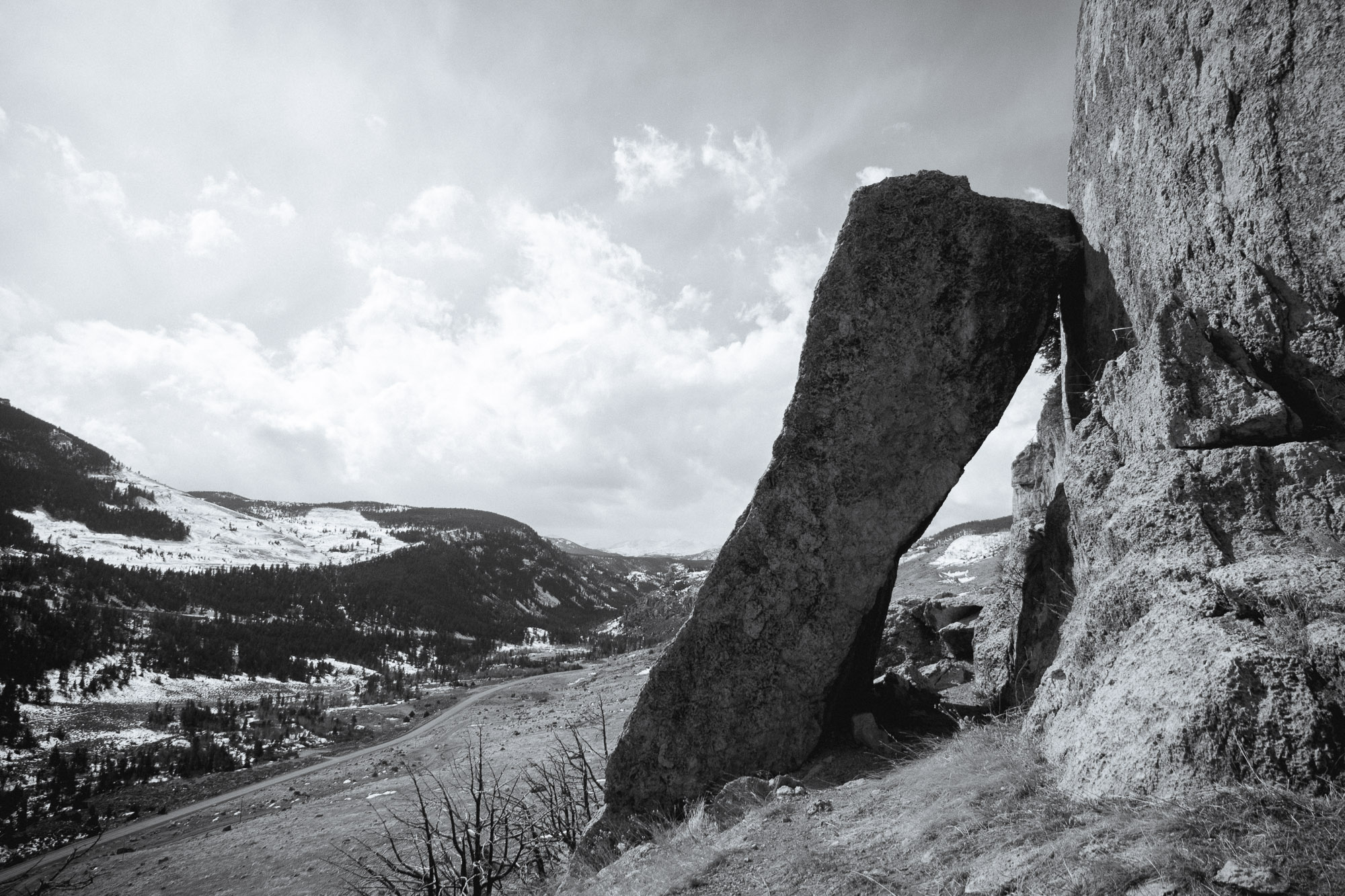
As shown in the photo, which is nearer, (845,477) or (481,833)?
(845,477)

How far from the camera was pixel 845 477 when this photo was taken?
31.6ft

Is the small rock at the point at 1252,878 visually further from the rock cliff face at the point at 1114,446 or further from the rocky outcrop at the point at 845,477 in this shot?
the rocky outcrop at the point at 845,477

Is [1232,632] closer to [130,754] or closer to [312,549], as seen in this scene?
[130,754]

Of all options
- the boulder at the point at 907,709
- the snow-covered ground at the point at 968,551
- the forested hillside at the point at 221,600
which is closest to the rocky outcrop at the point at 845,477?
the boulder at the point at 907,709

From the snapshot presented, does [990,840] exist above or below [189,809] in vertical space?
above

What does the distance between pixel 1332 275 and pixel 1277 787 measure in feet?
16.6

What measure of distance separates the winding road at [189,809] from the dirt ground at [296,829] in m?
0.79

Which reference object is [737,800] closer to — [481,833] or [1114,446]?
[1114,446]

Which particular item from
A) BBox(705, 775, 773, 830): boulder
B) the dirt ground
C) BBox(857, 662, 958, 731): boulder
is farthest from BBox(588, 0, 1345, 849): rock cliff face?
the dirt ground

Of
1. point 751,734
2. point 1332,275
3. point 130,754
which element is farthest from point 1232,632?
point 130,754

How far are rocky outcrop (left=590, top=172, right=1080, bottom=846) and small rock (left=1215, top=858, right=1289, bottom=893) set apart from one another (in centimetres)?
626

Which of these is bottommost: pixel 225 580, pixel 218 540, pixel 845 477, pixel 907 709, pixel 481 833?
pixel 481 833

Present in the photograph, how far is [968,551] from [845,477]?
9107 cm

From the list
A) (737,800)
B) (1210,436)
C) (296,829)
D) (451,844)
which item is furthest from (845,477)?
(296,829)
